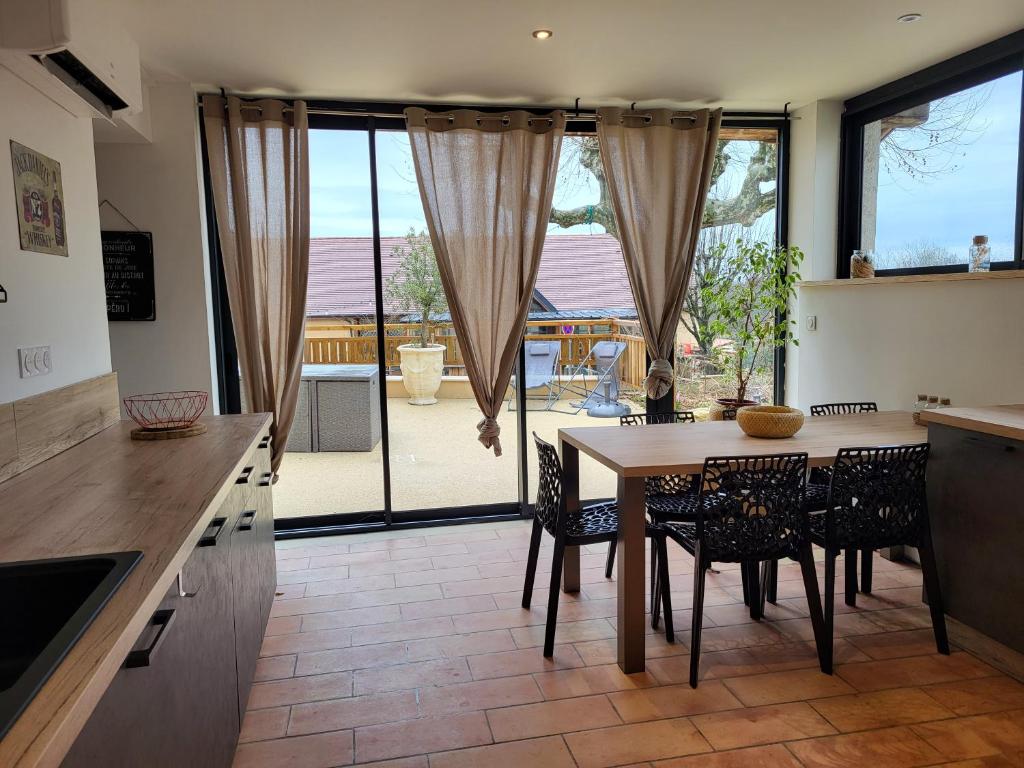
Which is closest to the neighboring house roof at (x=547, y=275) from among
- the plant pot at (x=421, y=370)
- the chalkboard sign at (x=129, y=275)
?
the plant pot at (x=421, y=370)

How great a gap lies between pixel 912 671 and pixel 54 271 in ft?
11.2

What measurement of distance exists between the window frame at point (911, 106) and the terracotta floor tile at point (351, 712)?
3.29m

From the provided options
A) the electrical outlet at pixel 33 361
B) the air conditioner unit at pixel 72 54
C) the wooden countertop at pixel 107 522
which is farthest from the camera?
the electrical outlet at pixel 33 361

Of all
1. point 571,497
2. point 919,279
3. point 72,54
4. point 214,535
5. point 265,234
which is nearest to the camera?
point 214,535

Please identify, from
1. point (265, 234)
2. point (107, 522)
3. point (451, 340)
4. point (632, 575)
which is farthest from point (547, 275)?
point (107, 522)

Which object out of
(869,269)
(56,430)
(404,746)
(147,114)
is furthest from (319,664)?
(869,269)

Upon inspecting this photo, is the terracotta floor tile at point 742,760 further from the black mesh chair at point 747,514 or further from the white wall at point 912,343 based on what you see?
the white wall at point 912,343

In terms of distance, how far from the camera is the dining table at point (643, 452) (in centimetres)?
258

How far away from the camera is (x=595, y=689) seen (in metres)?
2.51

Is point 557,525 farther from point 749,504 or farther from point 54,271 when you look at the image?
point 54,271

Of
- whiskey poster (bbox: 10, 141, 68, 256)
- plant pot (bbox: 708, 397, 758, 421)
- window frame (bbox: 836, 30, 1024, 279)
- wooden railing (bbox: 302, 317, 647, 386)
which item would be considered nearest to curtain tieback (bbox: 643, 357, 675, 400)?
wooden railing (bbox: 302, 317, 647, 386)

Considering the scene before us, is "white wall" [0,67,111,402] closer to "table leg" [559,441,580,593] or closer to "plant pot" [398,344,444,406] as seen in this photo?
"plant pot" [398,344,444,406]

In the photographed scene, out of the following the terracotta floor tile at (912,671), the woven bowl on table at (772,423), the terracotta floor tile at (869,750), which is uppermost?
the woven bowl on table at (772,423)

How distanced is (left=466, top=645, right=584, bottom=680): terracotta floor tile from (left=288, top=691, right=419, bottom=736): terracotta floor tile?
0.95 ft
